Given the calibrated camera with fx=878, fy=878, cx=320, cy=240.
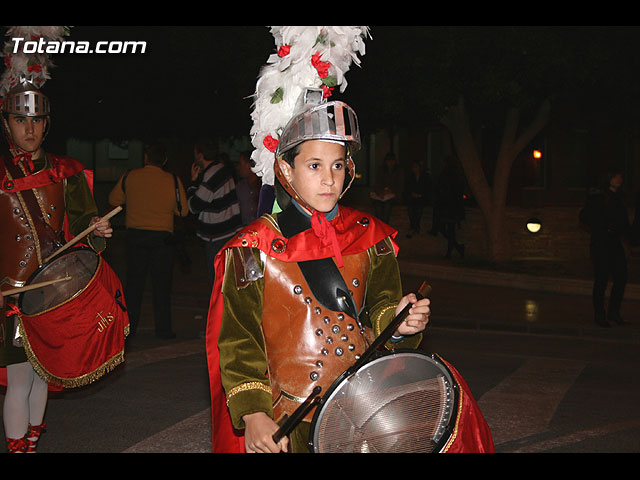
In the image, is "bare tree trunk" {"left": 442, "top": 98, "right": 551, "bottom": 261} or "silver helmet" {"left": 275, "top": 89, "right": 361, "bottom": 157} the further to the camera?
"bare tree trunk" {"left": 442, "top": 98, "right": 551, "bottom": 261}

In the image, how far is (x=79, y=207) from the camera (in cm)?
549

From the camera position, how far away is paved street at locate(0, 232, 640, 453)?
6191 millimetres

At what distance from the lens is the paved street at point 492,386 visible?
6191 millimetres

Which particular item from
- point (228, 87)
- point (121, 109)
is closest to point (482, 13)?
point (228, 87)

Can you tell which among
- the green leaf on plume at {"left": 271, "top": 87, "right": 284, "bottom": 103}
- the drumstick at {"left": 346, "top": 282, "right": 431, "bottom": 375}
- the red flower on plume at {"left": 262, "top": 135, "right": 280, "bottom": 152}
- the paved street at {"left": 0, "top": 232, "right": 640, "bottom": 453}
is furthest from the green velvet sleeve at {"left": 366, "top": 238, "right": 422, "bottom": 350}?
the paved street at {"left": 0, "top": 232, "right": 640, "bottom": 453}

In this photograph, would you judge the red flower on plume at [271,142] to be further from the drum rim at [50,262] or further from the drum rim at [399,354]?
the drum rim at [50,262]

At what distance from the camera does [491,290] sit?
14492mm

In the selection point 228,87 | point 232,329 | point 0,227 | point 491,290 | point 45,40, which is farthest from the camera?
point 228,87

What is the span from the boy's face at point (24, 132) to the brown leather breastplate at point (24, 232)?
157 mm

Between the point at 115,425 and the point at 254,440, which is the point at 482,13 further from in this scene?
the point at 254,440

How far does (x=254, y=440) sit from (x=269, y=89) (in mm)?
1719

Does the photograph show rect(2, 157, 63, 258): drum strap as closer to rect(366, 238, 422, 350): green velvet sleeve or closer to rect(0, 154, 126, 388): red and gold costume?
rect(0, 154, 126, 388): red and gold costume

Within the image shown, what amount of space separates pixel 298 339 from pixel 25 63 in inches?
128

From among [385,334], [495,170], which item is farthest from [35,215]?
[495,170]
